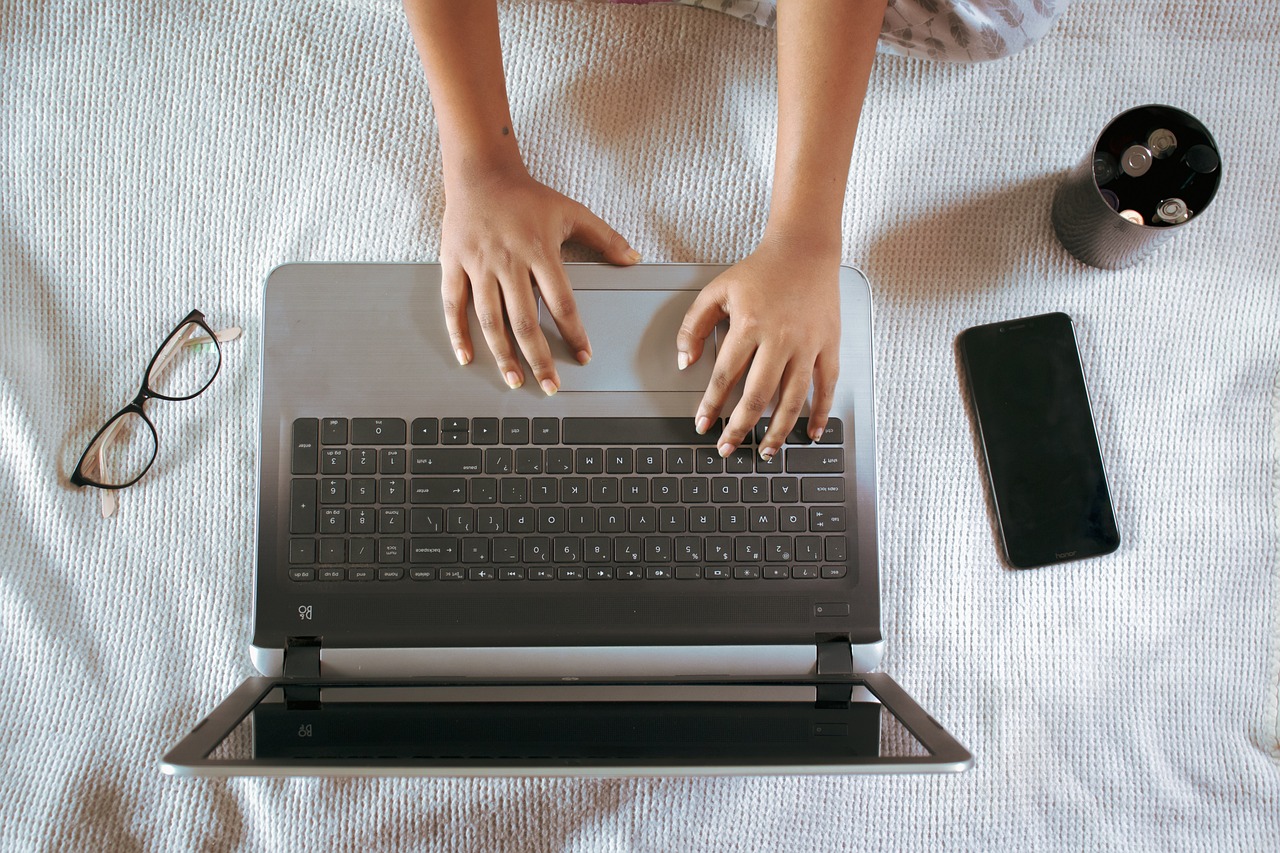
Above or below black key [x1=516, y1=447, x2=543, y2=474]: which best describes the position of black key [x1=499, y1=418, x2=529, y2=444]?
above

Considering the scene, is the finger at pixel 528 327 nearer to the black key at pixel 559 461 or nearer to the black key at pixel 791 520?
the black key at pixel 559 461

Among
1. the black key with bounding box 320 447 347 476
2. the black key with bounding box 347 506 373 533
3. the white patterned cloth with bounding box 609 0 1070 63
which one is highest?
the white patterned cloth with bounding box 609 0 1070 63

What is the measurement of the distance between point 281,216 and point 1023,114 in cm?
65

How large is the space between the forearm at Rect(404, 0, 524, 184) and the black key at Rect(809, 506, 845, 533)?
0.36 metres

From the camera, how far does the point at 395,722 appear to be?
578 millimetres

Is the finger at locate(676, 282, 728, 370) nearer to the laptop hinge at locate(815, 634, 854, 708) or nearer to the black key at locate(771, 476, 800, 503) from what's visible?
the black key at locate(771, 476, 800, 503)

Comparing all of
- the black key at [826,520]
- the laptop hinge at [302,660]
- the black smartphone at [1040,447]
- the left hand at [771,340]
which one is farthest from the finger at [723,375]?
the laptop hinge at [302,660]

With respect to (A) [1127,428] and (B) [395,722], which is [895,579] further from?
(B) [395,722]

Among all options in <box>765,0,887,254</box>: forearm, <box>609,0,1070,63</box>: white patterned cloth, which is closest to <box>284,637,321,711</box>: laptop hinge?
<box>765,0,887,254</box>: forearm

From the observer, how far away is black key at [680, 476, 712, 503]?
60 centimetres

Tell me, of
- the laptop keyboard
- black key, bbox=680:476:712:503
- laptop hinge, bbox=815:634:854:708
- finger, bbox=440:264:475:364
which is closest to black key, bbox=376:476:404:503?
the laptop keyboard

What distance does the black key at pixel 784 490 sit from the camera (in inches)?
23.8

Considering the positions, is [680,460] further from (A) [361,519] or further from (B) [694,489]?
(A) [361,519]

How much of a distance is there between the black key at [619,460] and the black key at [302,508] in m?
0.22
